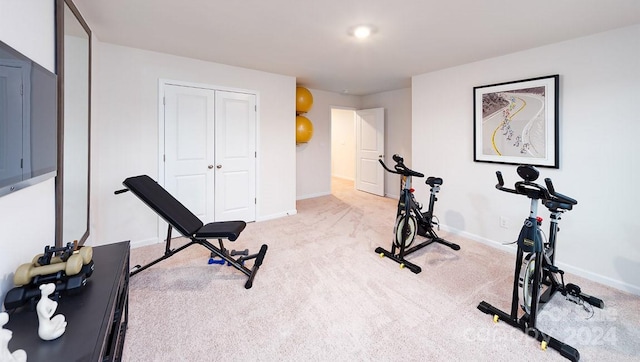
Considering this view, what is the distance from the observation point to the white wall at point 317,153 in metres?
5.96

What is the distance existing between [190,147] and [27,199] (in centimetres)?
239

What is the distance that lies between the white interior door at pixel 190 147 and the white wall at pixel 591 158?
11.9 ft

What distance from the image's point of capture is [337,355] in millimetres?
1688

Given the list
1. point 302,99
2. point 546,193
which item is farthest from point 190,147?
point 546,193

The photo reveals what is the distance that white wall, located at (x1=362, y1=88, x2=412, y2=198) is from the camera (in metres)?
5.65

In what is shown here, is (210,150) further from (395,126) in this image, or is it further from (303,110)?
(395,126)

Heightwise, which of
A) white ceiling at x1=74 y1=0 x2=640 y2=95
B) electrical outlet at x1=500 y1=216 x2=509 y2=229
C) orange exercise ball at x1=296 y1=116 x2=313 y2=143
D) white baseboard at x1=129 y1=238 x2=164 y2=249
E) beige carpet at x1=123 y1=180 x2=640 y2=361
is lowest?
beige carpet at x1=123 y1=180 x2=640 y2=361

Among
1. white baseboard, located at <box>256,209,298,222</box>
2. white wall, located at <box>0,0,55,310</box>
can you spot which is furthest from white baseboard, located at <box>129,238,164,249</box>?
white wall, located at <box>0,0,55,310</box>

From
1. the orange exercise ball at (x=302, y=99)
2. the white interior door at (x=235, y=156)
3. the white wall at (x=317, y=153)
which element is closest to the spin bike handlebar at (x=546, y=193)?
the white interior door at (x=235, y=156)

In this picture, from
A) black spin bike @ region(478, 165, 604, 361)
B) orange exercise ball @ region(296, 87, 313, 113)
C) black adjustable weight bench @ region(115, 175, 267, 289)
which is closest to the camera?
black spin bike @ region(478, 165, 604, 361)

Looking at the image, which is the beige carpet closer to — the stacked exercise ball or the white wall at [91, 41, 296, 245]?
the white wall at [91, 41, 296, 245]

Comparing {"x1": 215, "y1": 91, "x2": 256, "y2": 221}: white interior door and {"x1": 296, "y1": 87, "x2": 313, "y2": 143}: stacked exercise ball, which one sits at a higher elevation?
{"x1": 296, "y1": 87, "x2": 313, "y2": 143}: stacked exercise ball

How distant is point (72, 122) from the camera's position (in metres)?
2.09

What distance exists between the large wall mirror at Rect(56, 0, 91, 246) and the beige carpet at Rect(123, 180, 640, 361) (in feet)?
2.57
